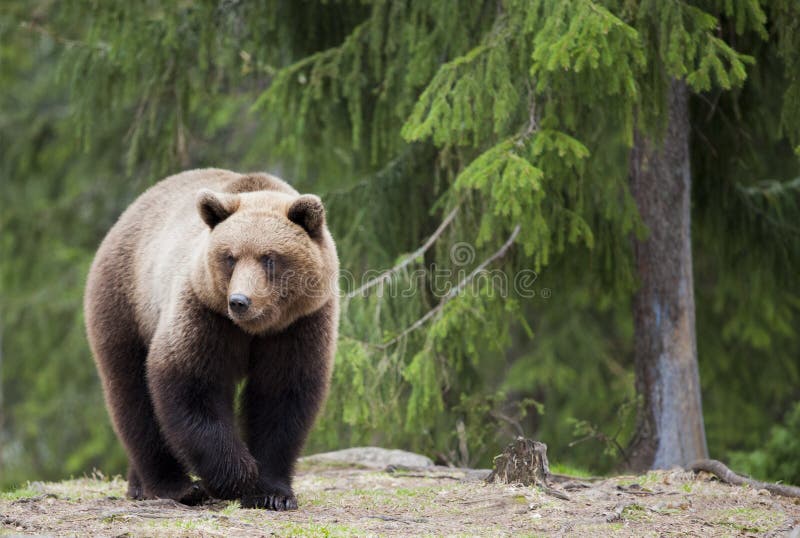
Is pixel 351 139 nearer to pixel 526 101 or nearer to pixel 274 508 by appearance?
pixel 526 101

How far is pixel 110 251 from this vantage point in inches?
278

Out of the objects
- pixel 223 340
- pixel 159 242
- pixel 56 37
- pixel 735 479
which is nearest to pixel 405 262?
pixel 159 242

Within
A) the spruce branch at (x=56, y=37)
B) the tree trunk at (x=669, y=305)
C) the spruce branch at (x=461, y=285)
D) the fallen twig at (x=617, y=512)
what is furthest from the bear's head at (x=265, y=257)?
the spruce branch at (x=56, y=37)

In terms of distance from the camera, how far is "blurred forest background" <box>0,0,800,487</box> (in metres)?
7.09

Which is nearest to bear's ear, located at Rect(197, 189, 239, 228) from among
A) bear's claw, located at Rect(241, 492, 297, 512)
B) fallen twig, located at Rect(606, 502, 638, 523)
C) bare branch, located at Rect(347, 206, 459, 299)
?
bear's claw, located at Rect(241, 492, 297, 512)

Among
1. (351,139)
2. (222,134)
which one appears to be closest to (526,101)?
(351,139)

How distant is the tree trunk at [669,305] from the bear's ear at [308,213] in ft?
11.1

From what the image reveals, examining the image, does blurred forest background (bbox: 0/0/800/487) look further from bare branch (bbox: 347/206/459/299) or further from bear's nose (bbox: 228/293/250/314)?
bear's nose (bbox: 228/293/250/314)

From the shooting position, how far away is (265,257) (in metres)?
5.77

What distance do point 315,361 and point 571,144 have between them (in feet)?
7.92

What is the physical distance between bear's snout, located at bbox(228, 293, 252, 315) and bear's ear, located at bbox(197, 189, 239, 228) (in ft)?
2.23

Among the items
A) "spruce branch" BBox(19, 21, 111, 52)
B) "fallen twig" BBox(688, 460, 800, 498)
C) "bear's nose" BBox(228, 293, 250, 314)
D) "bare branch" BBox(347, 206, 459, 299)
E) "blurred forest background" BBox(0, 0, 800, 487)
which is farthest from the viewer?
"spruce branch" BBox(19, 21, 111, 52)

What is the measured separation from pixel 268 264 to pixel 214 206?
48cm

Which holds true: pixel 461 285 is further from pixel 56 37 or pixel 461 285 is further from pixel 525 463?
pixel 56 37
